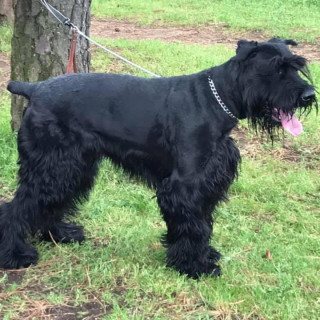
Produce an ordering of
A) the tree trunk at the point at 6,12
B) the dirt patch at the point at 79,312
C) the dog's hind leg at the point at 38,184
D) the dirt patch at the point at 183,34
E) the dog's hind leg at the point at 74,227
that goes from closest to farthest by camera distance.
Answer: the dirt patch at the point at 79,312 < the dog's hind leg at the point at 38,184 < the dog's hind leg at the point at 74,227 < the tree trunk at the point at 6,12 < the dirt patch at the point at 183,34

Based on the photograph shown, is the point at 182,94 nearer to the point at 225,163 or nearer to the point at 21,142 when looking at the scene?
the point at 225,163

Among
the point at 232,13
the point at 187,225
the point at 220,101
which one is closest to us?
the point at 220,101

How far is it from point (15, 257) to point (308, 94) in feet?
7.16

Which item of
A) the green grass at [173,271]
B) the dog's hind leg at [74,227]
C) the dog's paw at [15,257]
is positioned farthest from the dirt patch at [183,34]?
the dog's paw at [15,257]

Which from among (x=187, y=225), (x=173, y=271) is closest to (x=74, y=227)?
(x=173, y=271)

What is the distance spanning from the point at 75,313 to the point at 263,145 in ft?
11.2

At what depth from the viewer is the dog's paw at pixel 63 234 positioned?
13.0 ft

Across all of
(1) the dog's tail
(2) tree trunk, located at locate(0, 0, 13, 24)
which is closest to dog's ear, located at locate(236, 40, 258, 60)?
(1) the dog's tail

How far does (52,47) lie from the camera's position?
5340 millimetres

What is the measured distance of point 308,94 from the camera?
3.05 metres

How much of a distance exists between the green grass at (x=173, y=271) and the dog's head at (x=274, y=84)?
3.45 ft

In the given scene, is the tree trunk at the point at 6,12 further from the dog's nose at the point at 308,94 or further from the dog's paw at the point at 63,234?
the dog's nose at the point at 308,94

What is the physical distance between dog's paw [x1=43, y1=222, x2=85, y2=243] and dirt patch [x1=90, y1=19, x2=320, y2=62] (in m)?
8.14

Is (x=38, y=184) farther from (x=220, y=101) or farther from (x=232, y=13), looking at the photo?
(x=232, y=13)
